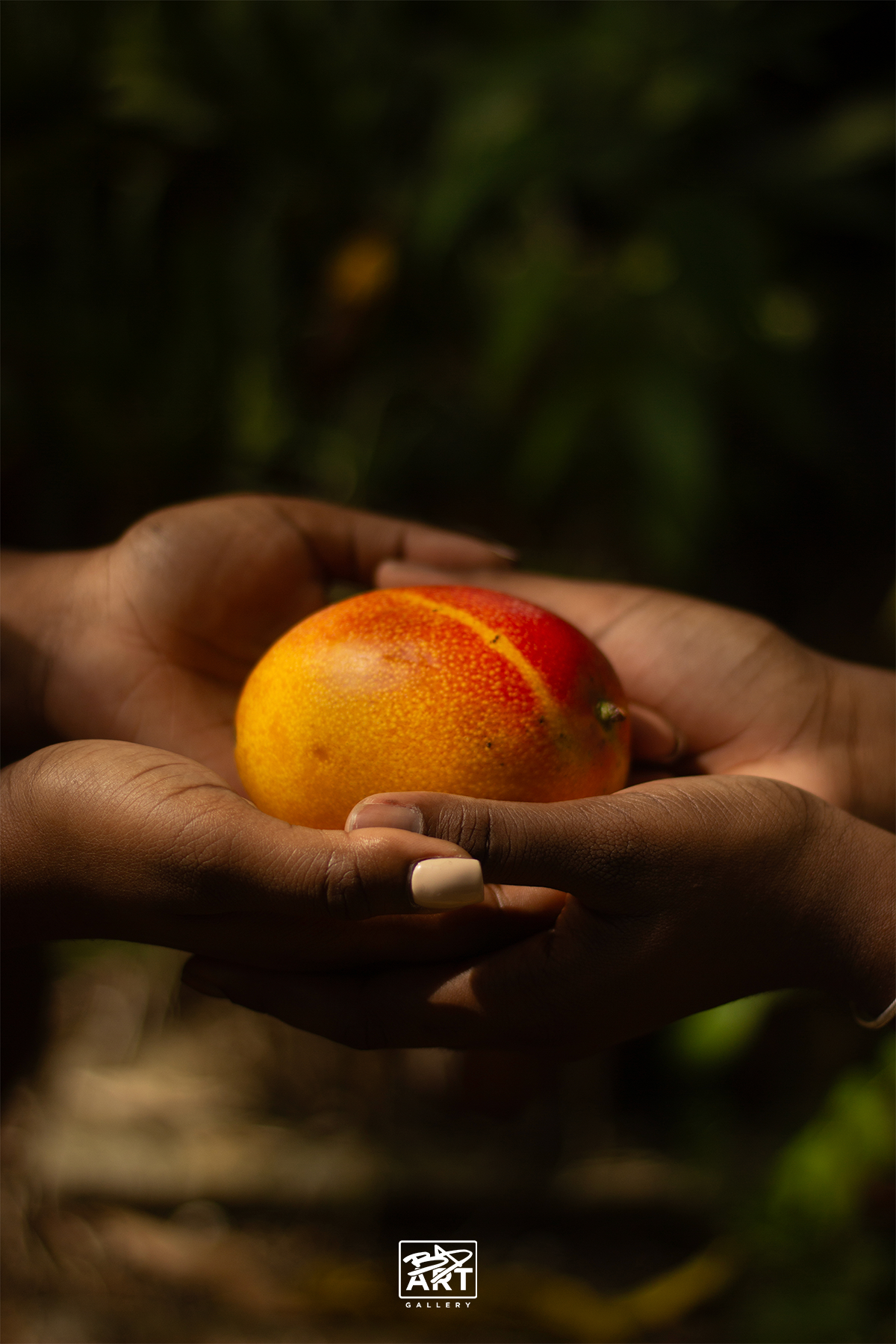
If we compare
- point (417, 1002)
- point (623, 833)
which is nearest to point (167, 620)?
point (417, 1002)

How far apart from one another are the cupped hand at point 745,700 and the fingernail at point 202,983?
686 millimetres

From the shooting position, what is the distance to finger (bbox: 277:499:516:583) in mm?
1608

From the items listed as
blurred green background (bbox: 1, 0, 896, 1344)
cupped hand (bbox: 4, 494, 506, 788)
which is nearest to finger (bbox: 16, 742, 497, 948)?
cupped hand (bbox: 4, 494, 506, 788)

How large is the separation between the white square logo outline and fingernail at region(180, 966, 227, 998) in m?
1.16

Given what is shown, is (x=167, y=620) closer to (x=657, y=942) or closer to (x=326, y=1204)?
(x=657, y=942)

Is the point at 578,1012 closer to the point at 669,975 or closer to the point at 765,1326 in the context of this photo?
the point at 669,975

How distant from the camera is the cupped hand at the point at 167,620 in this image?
1.46 metres

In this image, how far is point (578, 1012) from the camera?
3.60 feet

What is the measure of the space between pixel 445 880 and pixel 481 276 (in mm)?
2586

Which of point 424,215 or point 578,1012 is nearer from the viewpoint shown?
point 578,1012

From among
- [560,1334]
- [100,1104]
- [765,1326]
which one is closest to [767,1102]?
[765,1326]

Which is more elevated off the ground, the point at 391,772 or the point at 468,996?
the point at 391,772

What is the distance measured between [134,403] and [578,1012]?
2.48 meters

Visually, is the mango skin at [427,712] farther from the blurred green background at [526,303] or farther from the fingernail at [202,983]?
the blurred green background at [526,303]
